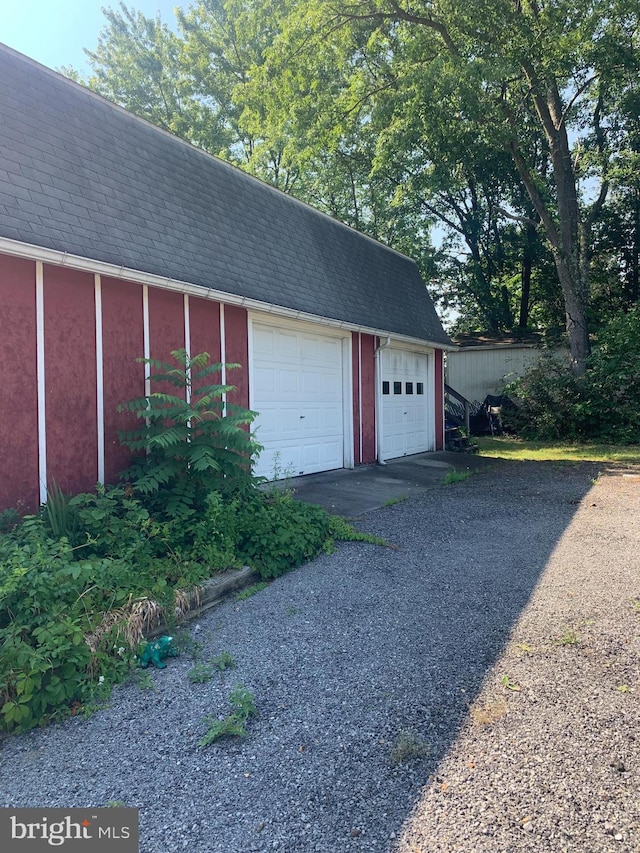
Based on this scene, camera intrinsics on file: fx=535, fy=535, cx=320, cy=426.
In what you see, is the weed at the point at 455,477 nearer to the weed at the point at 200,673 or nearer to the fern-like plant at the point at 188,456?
the fern-like plant at the point at 188,456

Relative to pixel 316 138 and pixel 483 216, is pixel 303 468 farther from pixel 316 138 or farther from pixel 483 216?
pixel 483 216

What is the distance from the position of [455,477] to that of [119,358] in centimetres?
623

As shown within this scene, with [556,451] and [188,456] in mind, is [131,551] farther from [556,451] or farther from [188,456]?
[556,451]

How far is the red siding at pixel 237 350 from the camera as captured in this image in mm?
7348

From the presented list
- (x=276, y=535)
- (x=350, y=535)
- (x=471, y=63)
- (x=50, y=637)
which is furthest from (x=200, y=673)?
(x=471, y=63)

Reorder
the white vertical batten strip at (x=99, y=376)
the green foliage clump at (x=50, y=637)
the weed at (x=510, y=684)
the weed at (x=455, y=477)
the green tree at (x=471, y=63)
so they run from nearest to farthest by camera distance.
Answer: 1. the green foliage clump at (x=50, y=637)
2. the weed at (x=510, y=684)
3. the white vertical batten strip at (x=99, y=376)
4. the weed at (x=455, y=477)
5. the green tree at (x=471, y=63)

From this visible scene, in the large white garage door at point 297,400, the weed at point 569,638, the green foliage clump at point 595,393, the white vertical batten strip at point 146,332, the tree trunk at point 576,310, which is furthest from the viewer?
the tree trunk at point 576,310

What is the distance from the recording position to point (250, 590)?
4.44 m

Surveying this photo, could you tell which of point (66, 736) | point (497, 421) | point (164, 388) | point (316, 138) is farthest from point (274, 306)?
point (497, 421)

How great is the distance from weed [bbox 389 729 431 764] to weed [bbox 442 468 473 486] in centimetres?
690

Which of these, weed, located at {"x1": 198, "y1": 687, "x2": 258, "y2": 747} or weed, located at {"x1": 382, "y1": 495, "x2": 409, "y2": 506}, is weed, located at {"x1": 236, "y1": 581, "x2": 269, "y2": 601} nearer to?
weed, located at {"x1": 198, "y1": 687, "x2": 258, "y2": 747}

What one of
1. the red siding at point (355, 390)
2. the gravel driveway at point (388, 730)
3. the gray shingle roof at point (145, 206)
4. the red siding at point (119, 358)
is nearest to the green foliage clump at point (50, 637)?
the gravel driveway at point (388, 730)

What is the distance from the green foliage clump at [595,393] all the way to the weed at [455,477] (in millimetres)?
7470

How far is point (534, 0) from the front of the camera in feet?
42.4
